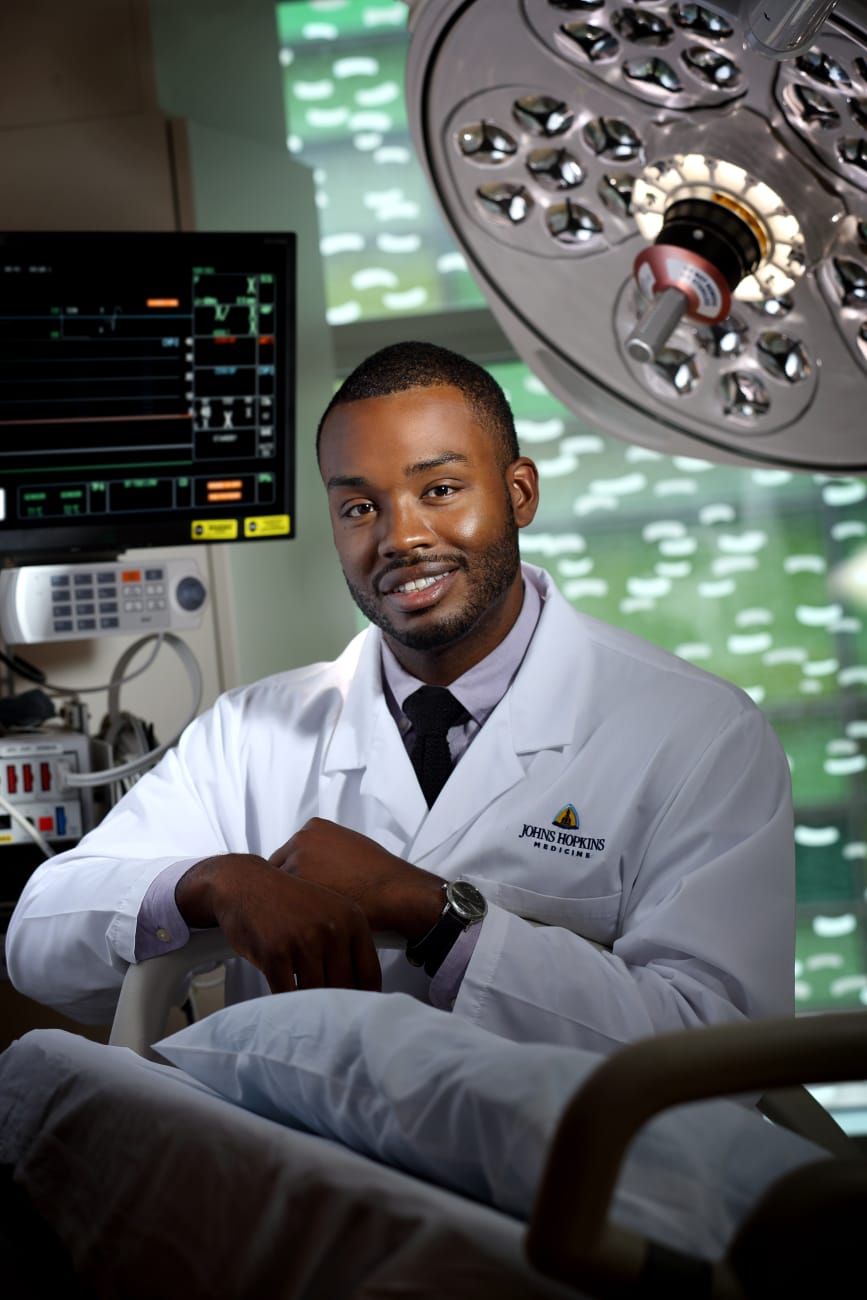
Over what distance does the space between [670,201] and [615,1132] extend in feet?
2.38

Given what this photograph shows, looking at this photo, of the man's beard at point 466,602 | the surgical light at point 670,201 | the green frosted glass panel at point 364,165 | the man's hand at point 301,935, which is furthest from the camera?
the green frosted glass panel at point 364,165

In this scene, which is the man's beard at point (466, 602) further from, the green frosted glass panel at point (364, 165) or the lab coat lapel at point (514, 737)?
the green frosted glass panel at point (364, 165)

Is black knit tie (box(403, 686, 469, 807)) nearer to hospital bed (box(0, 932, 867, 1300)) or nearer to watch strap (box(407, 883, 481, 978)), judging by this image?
watch strap (box(407, 883, 481, 978))

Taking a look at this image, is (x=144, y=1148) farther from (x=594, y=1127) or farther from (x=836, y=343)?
(x=836, y=343)

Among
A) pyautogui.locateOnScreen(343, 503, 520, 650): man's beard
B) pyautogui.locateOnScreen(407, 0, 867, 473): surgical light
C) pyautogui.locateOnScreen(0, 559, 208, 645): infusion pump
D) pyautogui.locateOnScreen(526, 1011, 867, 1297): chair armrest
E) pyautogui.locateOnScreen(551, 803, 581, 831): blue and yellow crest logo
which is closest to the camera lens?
pyautogui.locateOnScreen(526, 1011, 867, 1297): chair armrest

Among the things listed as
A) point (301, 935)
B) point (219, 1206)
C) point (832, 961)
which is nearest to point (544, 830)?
point (301, 935)

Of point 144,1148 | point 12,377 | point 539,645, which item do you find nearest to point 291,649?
point 12,377

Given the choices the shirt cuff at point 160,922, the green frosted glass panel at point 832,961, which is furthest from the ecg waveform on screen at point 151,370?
the green frosted glass panel at point 832,961

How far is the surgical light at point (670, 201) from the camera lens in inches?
33.1

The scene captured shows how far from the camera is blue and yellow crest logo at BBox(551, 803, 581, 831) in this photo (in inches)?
53.5

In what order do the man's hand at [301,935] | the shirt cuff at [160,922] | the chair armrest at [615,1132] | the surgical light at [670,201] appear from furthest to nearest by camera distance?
the shirt cuff at [160,922] < the man's hand at [301,935] < the surgical light at [670,201] < the chair armrest at [615,1132]

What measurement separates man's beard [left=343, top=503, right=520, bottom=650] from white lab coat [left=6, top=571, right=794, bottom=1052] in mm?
88

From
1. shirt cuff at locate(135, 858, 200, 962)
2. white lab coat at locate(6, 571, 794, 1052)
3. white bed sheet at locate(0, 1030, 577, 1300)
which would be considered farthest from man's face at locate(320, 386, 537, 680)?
white bed sheet at locate(0, 1030, 577, 1300)

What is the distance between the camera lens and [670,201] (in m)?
0.98
